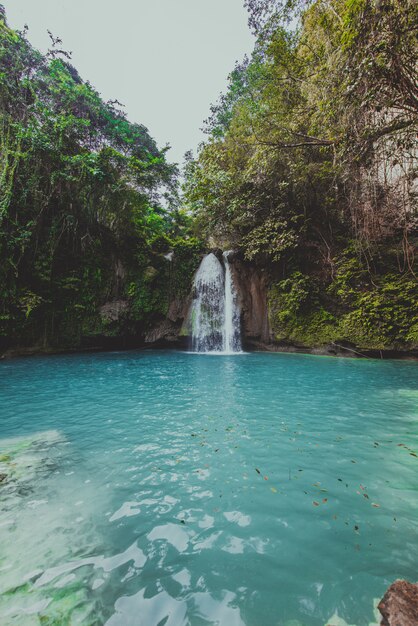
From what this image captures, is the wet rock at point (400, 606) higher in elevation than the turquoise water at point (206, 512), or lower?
higher

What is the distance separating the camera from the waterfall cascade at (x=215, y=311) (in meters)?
12.6

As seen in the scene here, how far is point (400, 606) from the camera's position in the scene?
1.10 m

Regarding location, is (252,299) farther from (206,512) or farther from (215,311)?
(206,512)

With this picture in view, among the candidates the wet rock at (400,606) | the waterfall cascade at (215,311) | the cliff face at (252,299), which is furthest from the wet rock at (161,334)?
the wet rock at (400,606)

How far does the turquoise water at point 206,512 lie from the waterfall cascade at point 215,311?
26.6 feet

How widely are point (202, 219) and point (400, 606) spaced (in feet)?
47.0

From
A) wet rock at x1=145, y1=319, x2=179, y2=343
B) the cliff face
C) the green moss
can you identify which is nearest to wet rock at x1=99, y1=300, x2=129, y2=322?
wet rock at x1=145, y1=319, x2=179, y2=343

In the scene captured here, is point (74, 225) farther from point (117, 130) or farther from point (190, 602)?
point (190, 602)

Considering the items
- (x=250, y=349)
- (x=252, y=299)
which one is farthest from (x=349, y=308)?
(x=250, y=349)

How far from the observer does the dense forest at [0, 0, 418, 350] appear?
29.6 ft

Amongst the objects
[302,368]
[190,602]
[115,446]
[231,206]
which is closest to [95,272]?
[231,206]

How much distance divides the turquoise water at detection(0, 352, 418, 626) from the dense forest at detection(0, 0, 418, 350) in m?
6.71

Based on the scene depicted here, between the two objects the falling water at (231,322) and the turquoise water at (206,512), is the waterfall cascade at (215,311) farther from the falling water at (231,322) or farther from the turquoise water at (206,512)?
the turquoise water at (206,512)

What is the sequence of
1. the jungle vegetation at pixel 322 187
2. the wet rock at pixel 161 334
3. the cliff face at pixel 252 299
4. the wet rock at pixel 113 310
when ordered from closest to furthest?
the jungle vegetation at pixel 322 187 < the wet rock at pixel 113 310 < the cliff face at pixel 252 299 < the wet rock at pixel 161 334
